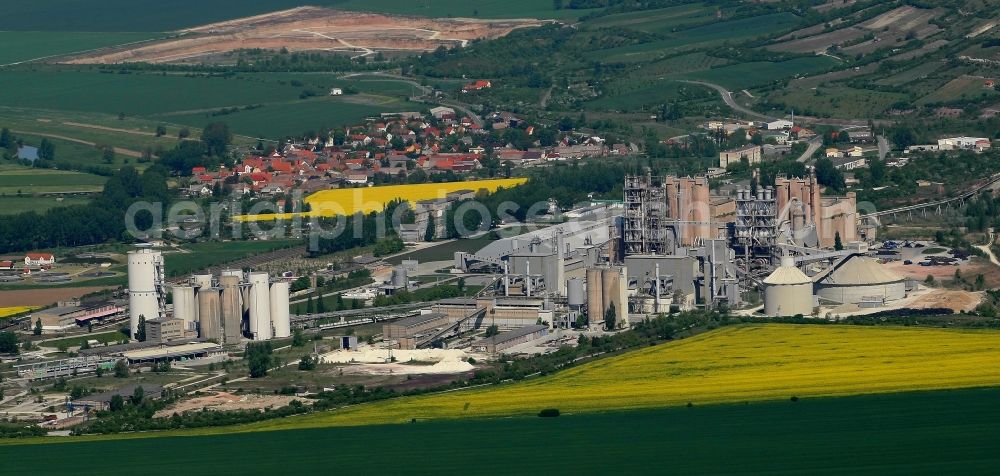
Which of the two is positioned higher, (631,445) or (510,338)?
(510,338)

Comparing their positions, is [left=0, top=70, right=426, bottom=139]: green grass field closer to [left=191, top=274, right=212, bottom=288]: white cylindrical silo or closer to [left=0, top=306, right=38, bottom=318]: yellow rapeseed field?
[left=0, top=306, right=38, bottom=318]: yellow rapeseed field

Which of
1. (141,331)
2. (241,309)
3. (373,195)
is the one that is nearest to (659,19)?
(373,195)

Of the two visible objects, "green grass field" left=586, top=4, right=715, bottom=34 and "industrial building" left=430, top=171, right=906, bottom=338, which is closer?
"industrial building" left=430, top=171, right=906, bottom=338

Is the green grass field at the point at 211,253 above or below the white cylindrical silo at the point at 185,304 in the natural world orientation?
above

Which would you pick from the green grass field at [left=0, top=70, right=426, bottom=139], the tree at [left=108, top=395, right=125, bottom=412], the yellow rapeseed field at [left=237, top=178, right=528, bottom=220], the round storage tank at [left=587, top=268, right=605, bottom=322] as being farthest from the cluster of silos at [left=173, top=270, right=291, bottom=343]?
the green grass field at [left=0, top=70, right=426, bottom=139]

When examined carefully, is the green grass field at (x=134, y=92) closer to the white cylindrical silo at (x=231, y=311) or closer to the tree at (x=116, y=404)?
the white cylindrical silo at (x=231, y=311)

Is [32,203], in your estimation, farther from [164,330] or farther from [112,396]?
[112,396]

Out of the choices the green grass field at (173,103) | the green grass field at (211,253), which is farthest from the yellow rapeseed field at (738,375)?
the green grass field at (173,103)
